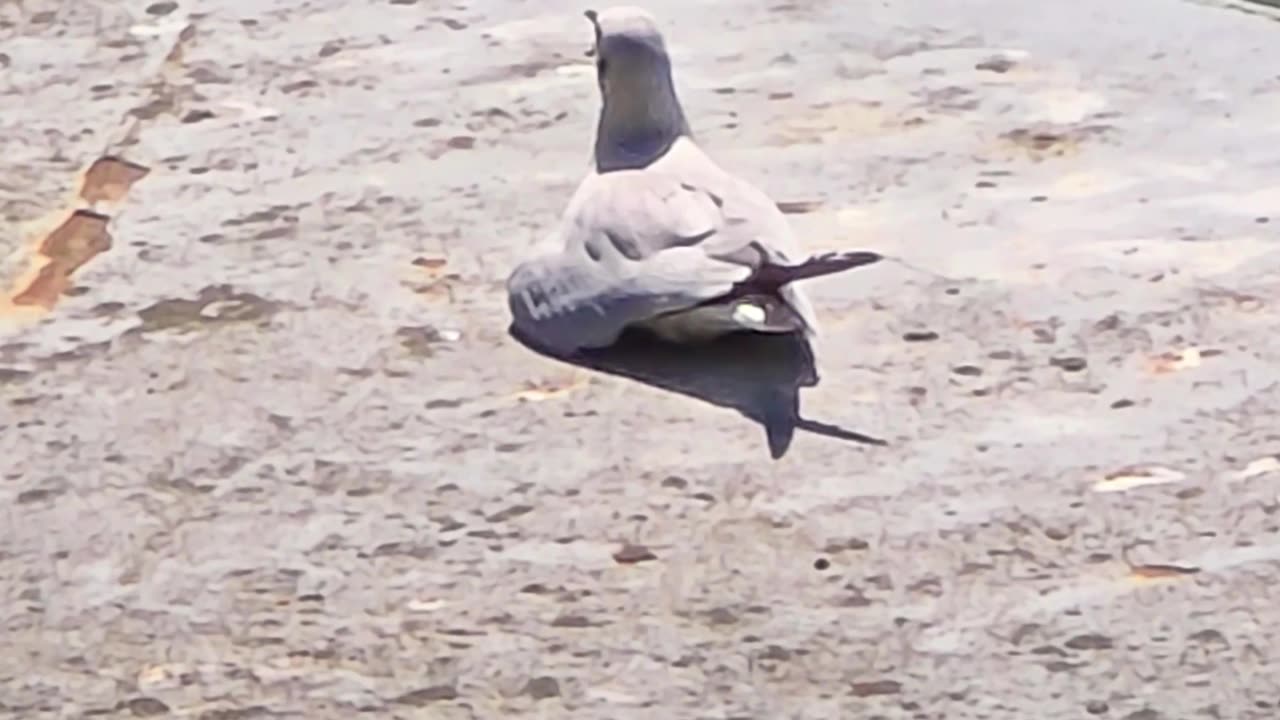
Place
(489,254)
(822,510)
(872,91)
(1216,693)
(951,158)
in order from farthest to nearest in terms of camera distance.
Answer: (872,91) → (951,158) → (489,254) → (822,510) → (1216,693)

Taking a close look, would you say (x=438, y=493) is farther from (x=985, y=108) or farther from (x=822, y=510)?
(x=985, y=108)

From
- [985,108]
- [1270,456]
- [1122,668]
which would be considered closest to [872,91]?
[985,108]

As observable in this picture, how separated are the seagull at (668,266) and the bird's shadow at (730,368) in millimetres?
13

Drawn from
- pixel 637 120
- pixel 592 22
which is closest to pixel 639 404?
pixel 637 120

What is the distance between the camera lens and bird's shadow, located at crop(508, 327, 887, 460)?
2.18 meters

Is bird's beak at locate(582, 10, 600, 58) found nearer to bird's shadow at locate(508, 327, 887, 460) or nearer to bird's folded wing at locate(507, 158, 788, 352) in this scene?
bird's folded wing at locate(507, 158, 788, 352)

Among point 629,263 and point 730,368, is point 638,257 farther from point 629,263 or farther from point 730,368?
point 730,368

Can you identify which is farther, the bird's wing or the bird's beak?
the bird's beak

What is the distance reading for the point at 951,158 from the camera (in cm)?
268

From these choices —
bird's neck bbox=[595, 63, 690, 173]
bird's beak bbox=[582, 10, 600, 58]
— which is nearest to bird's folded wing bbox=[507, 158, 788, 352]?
bird's neck bbox=[595, 63, 690, 173]

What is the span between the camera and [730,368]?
225 centimetres

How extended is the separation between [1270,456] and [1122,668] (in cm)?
34

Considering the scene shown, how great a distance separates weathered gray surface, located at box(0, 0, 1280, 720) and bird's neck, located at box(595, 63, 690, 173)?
8 cm

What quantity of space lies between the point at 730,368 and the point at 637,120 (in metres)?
0.42
